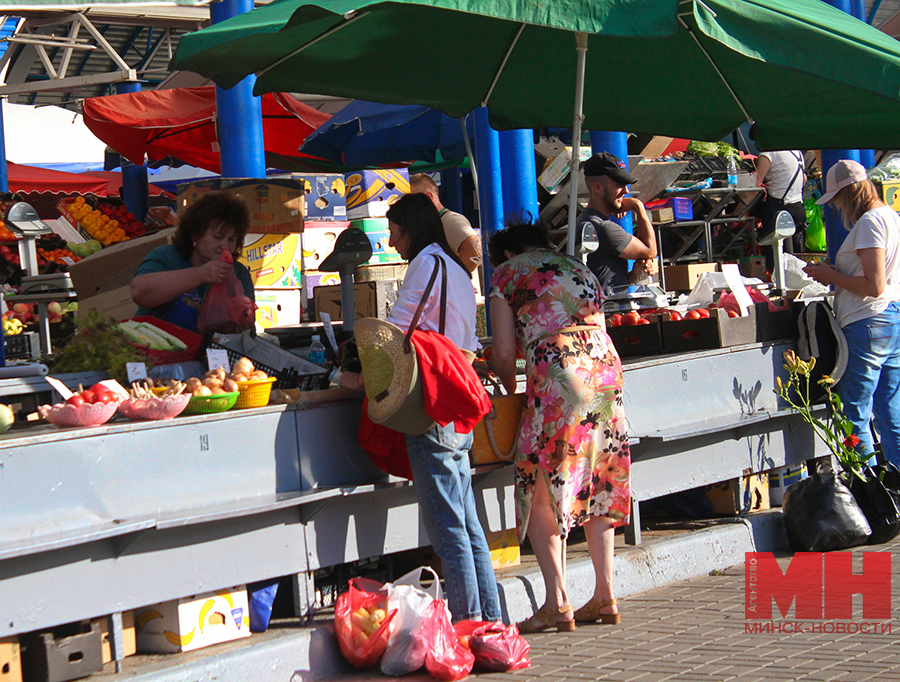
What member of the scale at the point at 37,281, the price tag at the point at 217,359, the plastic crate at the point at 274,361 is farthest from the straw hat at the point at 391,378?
the scale at the point at 37,281

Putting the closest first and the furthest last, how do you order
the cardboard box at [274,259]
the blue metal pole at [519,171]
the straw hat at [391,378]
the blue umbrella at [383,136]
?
the straw hat at [391,378] → the cardboard box at [274,259] → the blue metal pole at [519,171] → the blue umbrella at [383,136]

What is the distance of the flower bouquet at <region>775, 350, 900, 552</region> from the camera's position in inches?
220

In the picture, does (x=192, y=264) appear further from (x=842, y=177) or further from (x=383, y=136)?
(x=383, y=136)

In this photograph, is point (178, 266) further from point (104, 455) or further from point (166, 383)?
point (104, 455)

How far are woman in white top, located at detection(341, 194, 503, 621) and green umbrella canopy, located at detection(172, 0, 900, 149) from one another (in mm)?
975

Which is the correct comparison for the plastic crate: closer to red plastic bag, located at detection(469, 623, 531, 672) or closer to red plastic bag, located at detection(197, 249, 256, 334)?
red plastic bag, located at detection(197, 249, 256, 334)

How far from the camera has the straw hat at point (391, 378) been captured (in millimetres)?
3926

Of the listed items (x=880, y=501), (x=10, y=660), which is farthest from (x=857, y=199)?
(x=10, y=660)

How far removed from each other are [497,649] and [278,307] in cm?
421

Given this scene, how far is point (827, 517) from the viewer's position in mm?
5586

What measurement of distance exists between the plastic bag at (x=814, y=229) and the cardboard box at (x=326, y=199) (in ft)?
18.2

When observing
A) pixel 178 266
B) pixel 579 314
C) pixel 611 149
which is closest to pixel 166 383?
pixel 178 266

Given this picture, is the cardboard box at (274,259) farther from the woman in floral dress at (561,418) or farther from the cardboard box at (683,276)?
the cardboard box at (683,276)

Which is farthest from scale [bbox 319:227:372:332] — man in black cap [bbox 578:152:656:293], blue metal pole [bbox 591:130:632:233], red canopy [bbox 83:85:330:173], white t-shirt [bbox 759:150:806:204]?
white t-shirt [bbox 759:150:806:204]
